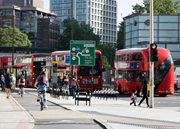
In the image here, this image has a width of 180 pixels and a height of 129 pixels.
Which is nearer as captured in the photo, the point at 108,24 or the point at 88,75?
the point at 88,75

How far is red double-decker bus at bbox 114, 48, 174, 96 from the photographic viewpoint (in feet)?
104

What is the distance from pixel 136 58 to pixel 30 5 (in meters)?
96.0

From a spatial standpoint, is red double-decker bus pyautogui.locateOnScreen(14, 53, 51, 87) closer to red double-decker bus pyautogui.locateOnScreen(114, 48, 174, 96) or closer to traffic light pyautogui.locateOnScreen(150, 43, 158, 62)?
red double-decker bus pyautogui.locateOnScreen(114, 48, 174, 96)

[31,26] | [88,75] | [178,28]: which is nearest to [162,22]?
[178,28]

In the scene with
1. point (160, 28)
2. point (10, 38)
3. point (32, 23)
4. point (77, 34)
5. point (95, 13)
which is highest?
point (95, 13)

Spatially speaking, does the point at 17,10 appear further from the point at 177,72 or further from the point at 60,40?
the point at 177,72

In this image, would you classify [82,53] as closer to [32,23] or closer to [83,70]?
[83,70]

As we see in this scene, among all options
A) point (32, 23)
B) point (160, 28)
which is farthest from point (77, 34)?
point (160, 28)

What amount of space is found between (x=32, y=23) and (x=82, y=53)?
90.1 metres

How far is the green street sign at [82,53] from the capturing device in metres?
29.9

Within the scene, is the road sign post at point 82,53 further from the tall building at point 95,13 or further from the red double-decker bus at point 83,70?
the tall building at point 95,13

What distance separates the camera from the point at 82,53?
30141mm

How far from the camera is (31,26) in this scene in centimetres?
11744

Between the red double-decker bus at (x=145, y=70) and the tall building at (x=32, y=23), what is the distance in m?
84.7
